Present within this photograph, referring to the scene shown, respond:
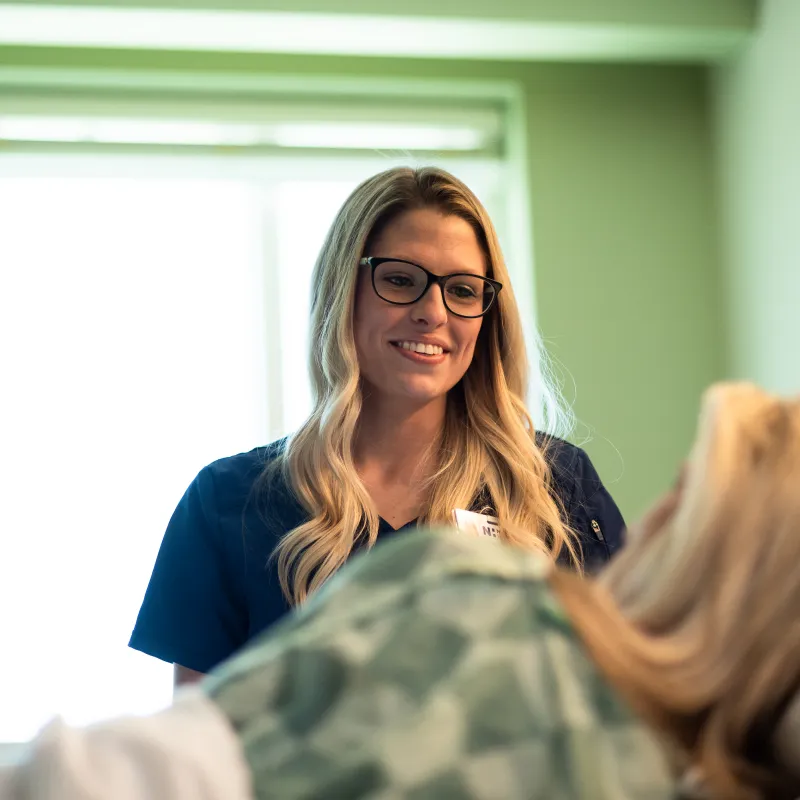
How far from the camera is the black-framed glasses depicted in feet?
6.74

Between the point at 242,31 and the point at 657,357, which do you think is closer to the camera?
the point at 242,31

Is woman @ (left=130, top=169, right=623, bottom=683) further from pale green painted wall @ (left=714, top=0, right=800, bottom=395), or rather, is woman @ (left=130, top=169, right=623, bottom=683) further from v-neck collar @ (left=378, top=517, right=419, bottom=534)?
pale green painted wall @ (left=714, top=0, right=800, bottom=395)

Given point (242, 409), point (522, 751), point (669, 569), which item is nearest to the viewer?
point (522, 751)

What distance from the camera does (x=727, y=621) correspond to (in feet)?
2.79

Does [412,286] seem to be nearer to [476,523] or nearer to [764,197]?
[476,523]

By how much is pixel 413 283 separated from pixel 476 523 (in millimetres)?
461

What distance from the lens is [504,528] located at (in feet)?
6.53

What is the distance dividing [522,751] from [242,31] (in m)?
3.33

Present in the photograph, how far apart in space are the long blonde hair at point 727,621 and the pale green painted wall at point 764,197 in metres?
2.88

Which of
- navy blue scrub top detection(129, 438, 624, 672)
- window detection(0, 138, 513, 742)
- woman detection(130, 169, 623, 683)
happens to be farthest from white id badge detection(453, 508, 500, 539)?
window detection(0, 138, 513, 742)

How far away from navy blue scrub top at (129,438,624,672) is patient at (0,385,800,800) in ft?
3.72

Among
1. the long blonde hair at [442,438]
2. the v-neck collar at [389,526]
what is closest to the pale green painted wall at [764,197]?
the long blonde hair at [442,438]

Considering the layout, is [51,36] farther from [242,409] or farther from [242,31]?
[242,409]

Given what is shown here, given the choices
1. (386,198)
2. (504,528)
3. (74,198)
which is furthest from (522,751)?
(74,198)
